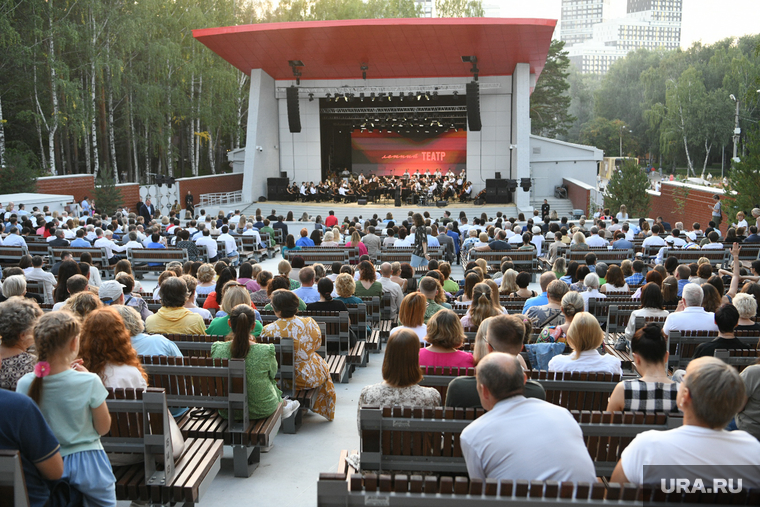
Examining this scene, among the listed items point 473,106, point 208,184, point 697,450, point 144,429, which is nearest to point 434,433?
point 697,450

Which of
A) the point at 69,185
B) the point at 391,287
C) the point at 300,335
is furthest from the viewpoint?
the point at 69,185

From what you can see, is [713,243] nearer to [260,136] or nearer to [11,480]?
[11,480]

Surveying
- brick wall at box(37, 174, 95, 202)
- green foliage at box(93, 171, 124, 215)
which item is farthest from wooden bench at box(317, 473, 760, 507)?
brick wall at box(37, 174, 95, 202)

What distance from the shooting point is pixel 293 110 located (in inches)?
1016

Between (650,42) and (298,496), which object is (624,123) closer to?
(298,496)

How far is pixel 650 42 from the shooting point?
18312 cm

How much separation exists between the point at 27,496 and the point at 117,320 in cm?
115

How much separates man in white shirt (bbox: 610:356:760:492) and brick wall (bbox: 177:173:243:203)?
1062 inches

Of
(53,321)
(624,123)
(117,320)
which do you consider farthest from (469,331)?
(624,123)

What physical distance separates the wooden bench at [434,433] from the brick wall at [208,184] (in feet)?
85.3

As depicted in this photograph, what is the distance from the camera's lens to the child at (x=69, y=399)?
2.51 meters

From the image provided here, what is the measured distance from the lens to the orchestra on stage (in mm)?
25594

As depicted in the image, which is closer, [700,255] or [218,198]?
[700,255]

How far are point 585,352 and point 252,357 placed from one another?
2.20 metres
